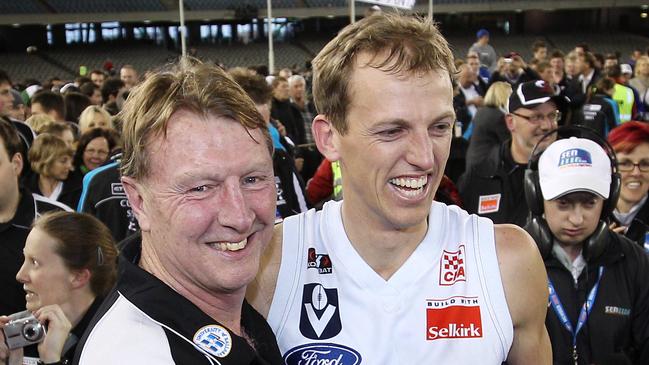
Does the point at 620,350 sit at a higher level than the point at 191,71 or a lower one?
lower

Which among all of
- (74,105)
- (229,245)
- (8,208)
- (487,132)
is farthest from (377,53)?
(74,105)

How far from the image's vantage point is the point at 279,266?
2.01 meters

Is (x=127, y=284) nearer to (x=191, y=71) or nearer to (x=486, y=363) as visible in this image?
(x=191, y=71)

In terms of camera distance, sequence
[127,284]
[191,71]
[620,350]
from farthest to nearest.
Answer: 1. [620,350]
2. [191,71]
3. [127,284]

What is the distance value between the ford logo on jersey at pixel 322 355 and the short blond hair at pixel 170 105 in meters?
0.60

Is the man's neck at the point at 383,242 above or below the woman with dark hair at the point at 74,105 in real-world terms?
above

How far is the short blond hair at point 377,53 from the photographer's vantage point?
183 centimetres

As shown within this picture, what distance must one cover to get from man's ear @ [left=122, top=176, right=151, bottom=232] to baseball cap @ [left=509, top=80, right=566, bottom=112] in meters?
3.35

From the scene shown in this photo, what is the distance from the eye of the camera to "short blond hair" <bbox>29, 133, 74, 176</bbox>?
478cm

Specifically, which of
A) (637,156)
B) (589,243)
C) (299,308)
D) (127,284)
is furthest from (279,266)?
(637,156)

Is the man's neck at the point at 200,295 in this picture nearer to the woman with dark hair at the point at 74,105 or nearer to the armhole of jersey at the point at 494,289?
the armhole of jersey at the point at 494,289

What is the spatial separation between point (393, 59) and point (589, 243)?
1.16 metres

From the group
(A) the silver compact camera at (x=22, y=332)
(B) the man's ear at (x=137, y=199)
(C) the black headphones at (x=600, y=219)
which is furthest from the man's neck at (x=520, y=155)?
(B) the man's ear at (x=137, y=199)

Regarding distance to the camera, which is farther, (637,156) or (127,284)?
(637,156)
